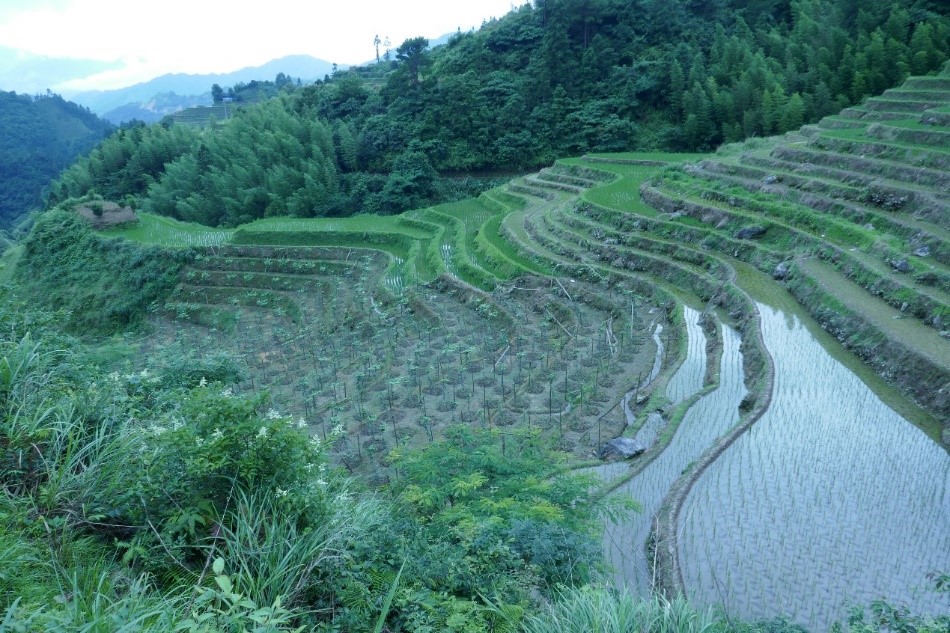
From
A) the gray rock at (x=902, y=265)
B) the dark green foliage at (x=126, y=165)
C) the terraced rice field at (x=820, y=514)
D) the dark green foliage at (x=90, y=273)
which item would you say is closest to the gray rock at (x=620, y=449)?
the terraced rice field at (x=820, y=514)

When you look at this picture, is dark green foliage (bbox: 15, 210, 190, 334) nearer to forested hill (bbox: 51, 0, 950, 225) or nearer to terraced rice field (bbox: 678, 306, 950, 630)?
forested hill (bbox: 51, 0, 950, 225)

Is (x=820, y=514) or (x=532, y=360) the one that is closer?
(x=820, y=514)

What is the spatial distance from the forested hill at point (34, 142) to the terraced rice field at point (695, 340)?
1877 inches

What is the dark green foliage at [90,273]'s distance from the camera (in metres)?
23.5

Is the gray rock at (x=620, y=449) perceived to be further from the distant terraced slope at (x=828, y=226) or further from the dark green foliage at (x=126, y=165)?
the dark green foliage at (x=126, y=165)

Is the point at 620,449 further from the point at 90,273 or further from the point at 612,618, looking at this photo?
the point at 90,273

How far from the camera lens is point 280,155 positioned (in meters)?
32.3

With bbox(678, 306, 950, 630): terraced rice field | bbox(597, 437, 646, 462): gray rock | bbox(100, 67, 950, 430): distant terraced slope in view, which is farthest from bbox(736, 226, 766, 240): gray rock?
bbox(597, 437, 646, 462): gray rock

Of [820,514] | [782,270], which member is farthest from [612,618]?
[782,270]

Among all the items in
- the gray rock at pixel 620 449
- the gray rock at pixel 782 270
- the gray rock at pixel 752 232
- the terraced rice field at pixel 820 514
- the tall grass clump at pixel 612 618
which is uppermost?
the gray rock at pixel 752 232

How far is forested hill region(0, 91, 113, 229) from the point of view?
5731 cm

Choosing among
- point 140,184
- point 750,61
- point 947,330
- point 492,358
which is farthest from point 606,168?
point 140,184

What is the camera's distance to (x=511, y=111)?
32.7m

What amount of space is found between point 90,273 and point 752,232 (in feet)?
82.8
